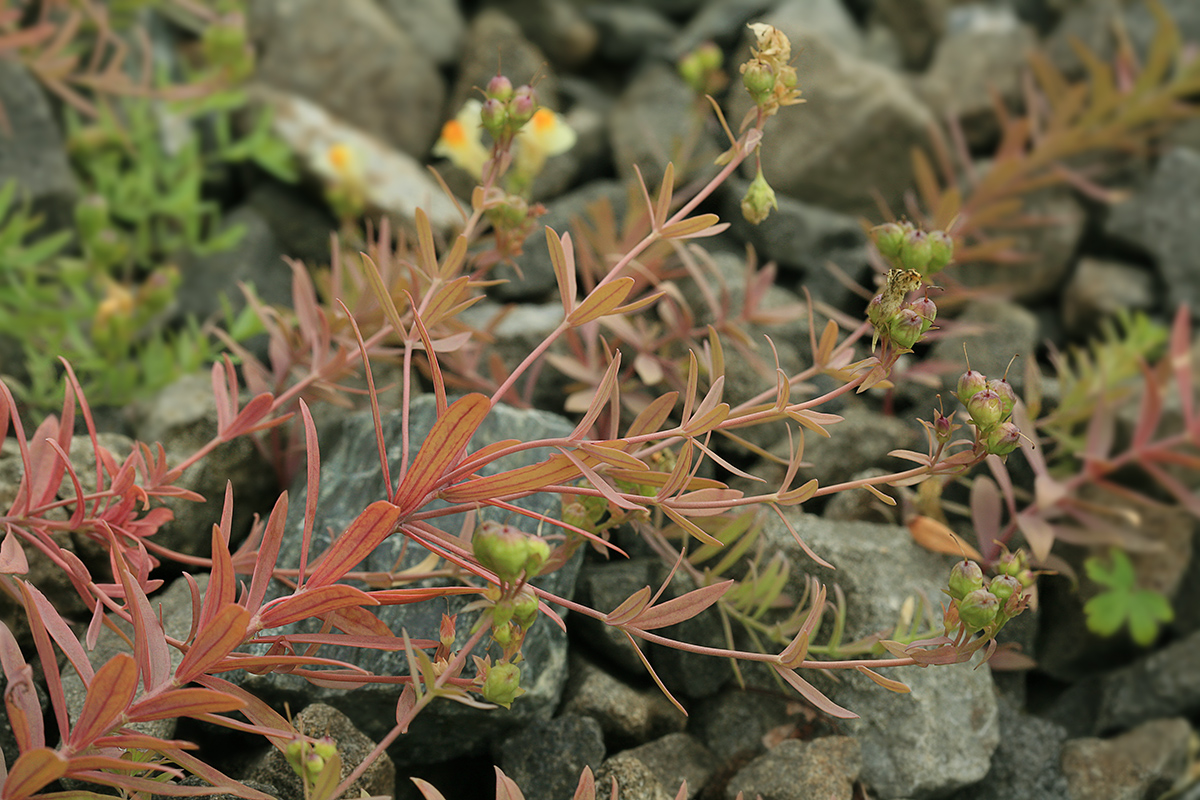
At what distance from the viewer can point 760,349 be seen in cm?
181

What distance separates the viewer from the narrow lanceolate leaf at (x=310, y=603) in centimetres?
92

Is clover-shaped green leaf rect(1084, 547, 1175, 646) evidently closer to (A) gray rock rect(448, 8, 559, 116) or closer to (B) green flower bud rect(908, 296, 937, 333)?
(B) green flower bud rect(908, 296, 937, 333)

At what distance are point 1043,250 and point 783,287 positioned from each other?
754 mm

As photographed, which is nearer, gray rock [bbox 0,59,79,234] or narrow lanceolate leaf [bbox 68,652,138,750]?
narrow lanceolate leaf [bbox 68,652,138,750]

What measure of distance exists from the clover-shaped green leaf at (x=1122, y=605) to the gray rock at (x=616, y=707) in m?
0.77

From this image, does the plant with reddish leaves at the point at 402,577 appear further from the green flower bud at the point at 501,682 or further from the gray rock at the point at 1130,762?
the gray rock at the point at 1130,762

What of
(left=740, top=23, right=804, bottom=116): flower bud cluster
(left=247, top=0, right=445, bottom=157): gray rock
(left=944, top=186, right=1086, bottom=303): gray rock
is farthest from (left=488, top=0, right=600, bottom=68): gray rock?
(left=740, top=23, right=804, bottom=116): flower bud cluster

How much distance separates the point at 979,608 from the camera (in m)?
0.96

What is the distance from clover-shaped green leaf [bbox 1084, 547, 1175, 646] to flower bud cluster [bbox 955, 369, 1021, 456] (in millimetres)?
840

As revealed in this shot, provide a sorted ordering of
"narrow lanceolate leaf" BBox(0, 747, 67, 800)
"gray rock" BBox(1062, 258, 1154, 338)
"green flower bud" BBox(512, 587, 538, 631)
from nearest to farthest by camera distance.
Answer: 1. "narrow lanceolate leaf" BBox(0, 747, 67, 800)
2. "green flower bud" BBox(512, 587, 538, 631)
3. "gray rock" BBox(1062, 258, 1154, 338)

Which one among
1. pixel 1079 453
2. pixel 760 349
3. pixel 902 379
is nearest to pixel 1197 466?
pixel 1079 453

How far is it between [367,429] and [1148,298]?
6.18ft

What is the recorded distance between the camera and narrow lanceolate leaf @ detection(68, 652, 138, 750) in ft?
2.74

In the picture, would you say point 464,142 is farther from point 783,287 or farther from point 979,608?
point 979,608
